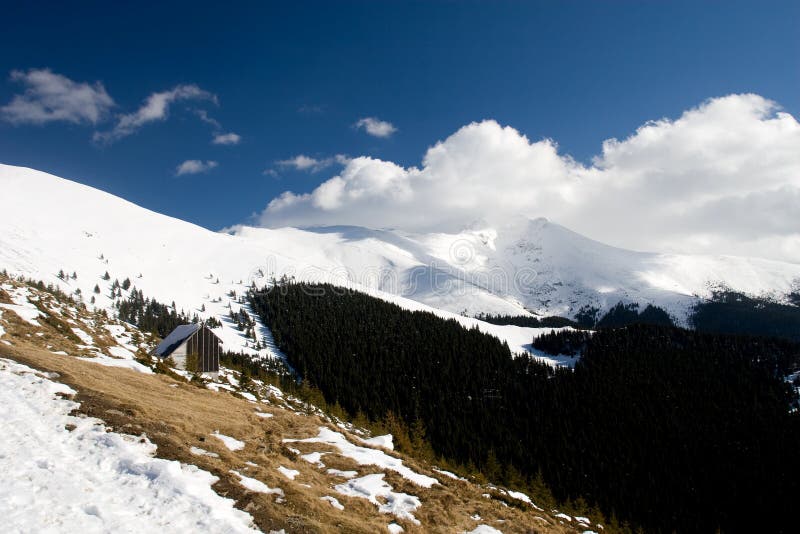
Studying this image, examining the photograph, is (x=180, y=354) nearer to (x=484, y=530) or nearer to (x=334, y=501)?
(x=334, y=501)

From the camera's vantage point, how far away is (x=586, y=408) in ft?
473

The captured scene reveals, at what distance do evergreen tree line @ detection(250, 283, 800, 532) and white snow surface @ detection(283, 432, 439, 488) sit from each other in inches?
2332

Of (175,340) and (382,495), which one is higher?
(382,495)

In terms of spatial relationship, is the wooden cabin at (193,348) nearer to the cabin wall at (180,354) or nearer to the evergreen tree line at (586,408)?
the cabin wall at (180,354)

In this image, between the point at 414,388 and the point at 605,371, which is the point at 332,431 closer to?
the point at 414,388

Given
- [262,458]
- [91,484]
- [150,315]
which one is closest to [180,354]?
[262,458]

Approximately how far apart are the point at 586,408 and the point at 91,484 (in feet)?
508

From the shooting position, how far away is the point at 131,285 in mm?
163625

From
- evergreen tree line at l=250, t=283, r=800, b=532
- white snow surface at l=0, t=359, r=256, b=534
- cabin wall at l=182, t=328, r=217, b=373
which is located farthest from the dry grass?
evergreen tree line at l=250, t=283, r=800, b=532

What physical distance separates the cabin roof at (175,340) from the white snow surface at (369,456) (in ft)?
160

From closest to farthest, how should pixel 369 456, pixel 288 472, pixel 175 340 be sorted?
pixel 288 472
pixel 369 456
pixel 175 340

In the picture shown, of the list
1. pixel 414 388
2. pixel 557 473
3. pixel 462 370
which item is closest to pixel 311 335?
pixel 414 388

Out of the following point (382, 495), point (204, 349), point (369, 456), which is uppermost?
point (382, 495)

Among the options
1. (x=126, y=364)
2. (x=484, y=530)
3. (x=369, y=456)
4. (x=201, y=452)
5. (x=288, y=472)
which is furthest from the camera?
(x=126, y=364)
